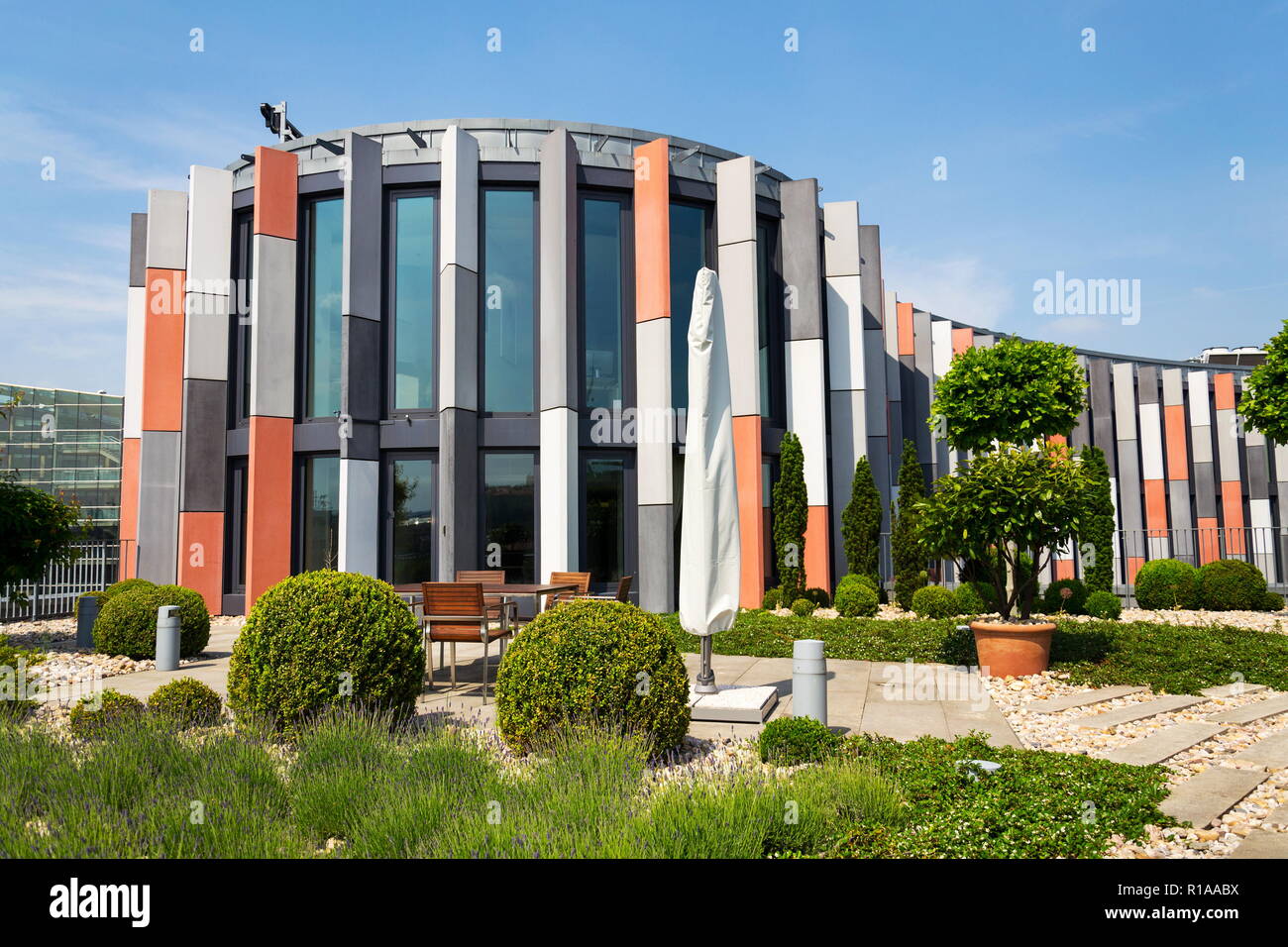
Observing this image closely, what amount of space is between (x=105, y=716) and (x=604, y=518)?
8.65m

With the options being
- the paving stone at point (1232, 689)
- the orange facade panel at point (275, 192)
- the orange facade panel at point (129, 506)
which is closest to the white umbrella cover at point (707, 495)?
the paving stone at point (1232, 689)

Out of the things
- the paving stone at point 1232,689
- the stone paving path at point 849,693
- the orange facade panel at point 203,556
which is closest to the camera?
the stone paving path at point 849,693

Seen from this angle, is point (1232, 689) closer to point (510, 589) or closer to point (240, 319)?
point (510, 589)

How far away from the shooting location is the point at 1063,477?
7820 millimetres

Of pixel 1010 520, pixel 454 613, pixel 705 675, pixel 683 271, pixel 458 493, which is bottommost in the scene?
pixel 705 675

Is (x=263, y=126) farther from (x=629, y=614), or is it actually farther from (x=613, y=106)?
(x=629, y=614)

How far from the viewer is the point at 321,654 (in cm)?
520

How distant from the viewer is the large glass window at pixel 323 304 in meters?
13.6

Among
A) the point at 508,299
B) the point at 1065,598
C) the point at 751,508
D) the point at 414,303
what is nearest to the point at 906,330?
the point at 751,508

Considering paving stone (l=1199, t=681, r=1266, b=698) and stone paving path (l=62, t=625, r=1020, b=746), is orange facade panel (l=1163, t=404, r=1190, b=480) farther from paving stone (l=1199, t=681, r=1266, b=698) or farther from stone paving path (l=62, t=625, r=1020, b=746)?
stone paving path (l=62, t=625, r=1020, b=746)

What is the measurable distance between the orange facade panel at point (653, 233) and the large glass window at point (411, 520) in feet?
15.7

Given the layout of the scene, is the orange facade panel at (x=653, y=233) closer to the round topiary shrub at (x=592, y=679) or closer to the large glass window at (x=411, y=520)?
the large glass window at (x=411, y=520)

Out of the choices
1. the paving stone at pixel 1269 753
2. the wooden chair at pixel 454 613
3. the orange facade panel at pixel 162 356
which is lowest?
the paving stone at pixel 1269 753
